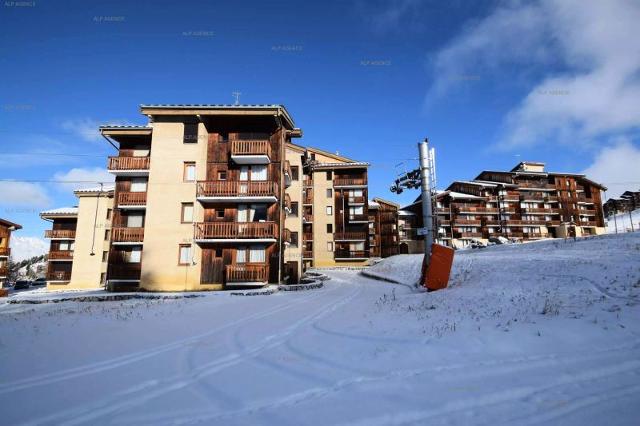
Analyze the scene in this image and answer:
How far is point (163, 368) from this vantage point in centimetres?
670

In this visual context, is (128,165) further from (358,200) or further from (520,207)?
(520,207)

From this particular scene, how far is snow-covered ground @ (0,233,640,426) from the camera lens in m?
4.47

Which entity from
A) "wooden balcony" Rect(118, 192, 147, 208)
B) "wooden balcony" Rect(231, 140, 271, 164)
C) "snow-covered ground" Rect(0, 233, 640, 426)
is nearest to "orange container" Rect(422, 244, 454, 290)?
"snow-covered ground" Rect(0, 233, 640, 426)

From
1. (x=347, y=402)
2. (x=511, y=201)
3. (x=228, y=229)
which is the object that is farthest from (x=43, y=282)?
(x=511, y=201)

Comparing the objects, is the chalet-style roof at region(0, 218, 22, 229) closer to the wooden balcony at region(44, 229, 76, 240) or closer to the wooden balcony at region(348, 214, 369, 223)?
the wooden balcony at region(44, 229, 76, 240)

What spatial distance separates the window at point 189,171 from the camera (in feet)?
84.3

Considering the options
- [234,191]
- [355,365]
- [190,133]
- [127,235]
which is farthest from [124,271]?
[355,365]

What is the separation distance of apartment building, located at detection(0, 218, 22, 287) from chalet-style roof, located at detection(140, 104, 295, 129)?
33.6 m

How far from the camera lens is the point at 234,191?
2473 cm

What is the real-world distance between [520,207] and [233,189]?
6490 centimetres

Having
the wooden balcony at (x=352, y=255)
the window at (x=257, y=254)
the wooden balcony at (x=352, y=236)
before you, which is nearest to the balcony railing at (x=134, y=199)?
the window at (x=257, y=254)

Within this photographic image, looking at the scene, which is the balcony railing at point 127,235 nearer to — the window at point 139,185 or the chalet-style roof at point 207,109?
the window at point 139,185

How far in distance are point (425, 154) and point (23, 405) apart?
66.9 feet

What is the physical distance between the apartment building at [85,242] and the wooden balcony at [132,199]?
18078mm
